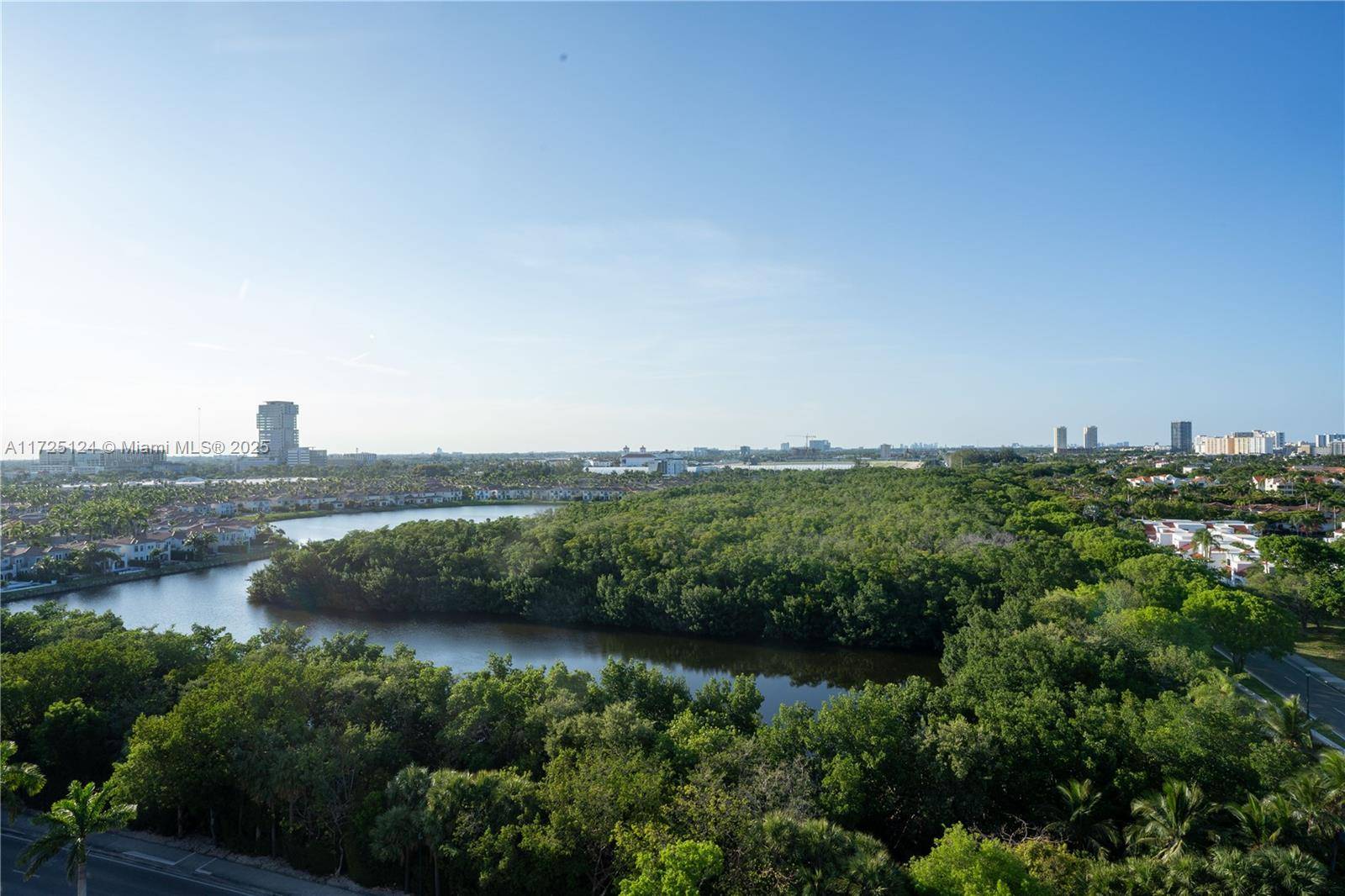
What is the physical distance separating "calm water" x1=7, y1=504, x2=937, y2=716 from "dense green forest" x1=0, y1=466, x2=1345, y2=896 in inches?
139

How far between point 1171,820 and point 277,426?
100 metres

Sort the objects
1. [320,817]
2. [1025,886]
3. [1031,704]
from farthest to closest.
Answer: [1031,704] < [320,817] < [1025,886]

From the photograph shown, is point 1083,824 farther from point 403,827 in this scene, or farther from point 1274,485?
point 1274,485

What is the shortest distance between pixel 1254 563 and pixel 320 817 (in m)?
26.2

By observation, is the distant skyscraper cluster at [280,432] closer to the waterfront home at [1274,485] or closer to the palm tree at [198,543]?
the palm tree at [198,543]

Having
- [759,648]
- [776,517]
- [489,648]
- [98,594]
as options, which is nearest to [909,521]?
[776,517]

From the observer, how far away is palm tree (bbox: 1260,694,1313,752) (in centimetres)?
872

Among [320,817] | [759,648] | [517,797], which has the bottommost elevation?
[759,648]

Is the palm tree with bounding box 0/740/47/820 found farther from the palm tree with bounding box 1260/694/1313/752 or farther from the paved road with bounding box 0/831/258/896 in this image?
the palm tree with bounding box 1260/694/1313/752

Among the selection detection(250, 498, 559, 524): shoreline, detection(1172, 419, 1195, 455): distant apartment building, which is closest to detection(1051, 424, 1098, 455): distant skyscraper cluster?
detection(1172, 419, 1195, 455): distant apartment building

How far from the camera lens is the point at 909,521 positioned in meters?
26.0

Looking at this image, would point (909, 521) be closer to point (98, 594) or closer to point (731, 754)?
point (731, 754)

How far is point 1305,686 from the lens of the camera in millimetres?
14352

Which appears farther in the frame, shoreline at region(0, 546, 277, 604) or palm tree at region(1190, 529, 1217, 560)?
shoreline at region(0, 546, 277, 604)
